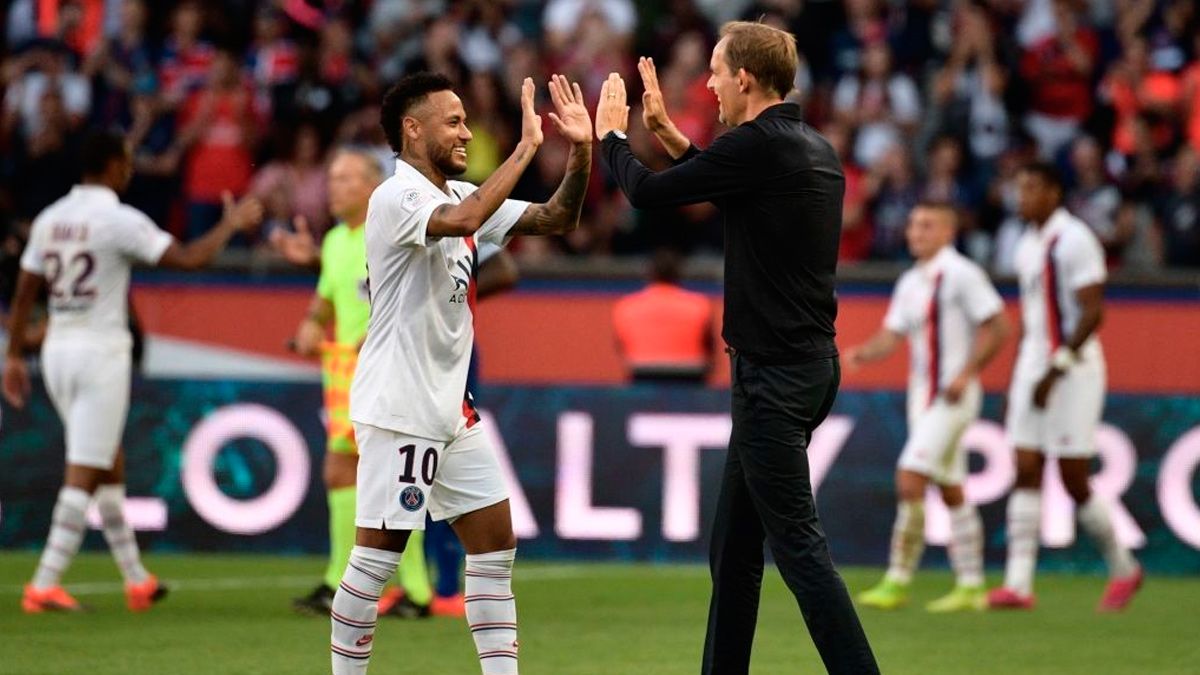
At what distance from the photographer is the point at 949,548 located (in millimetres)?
14055

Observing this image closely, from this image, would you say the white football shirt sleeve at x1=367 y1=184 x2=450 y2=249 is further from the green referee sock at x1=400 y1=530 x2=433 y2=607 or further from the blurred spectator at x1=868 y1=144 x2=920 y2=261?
the blurred spectator at x1=868 y1=144 x2=920 y2=261

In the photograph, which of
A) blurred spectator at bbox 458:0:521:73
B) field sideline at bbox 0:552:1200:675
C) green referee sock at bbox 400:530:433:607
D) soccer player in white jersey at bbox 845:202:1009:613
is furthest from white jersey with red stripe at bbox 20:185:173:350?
blurred spectator at bbox 458:0:521:73

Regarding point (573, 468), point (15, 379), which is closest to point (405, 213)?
point (15, 379)

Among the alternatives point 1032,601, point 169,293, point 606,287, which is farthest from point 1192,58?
point 169,293

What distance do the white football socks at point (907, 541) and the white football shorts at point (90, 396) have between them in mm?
4535

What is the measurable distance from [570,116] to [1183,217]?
10.4 m

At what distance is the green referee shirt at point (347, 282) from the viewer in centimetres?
1109

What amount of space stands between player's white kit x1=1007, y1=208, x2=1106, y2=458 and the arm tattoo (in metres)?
5.37

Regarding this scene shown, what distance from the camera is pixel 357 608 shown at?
23.9ft

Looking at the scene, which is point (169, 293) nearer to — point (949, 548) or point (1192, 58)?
point (949, 548)

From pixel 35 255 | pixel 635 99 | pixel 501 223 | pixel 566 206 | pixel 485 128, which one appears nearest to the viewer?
pixel 566 206

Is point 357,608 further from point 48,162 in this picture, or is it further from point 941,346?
point 48,162

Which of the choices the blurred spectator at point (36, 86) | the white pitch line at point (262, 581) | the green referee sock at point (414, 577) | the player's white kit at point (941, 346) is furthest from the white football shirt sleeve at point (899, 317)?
the blurred spectator at point (36, 86)

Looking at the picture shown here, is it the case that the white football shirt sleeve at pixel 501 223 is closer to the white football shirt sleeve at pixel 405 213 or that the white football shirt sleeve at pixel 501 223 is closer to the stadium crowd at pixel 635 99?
the white football shirt sleeve at pixel 405 213
